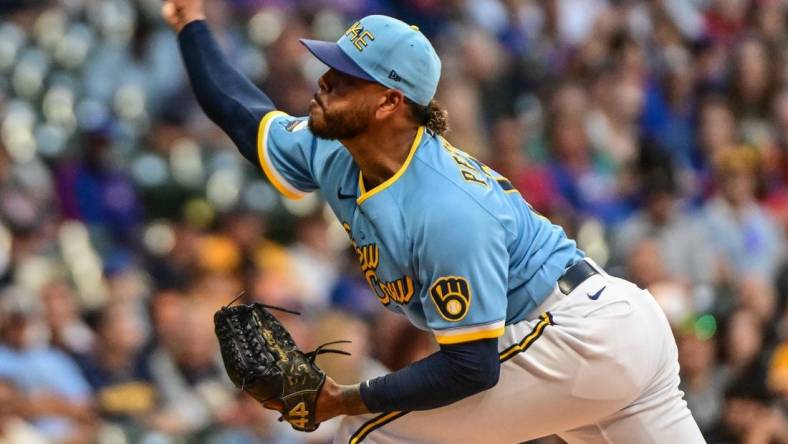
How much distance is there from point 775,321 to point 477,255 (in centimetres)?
536

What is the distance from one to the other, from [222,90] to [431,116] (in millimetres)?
938

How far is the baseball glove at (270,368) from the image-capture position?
4617 millimetres

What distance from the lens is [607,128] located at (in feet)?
38.5

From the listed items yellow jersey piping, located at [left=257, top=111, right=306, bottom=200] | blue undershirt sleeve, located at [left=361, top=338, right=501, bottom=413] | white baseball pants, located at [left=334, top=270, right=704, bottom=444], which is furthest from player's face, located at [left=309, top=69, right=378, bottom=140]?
white baseball pants, located at [left=334, top=270, right=704, bottom=444]

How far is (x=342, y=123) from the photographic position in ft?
14.7

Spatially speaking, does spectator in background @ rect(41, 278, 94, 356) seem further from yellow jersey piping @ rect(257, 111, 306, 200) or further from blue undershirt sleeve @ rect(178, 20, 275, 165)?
yellow jersey piping @ rect(257, 111, 306, 200)

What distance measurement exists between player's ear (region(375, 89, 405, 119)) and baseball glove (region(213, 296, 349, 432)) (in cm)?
82

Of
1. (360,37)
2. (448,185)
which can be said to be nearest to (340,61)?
(360,37)

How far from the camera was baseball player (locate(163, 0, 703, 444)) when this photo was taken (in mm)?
4422

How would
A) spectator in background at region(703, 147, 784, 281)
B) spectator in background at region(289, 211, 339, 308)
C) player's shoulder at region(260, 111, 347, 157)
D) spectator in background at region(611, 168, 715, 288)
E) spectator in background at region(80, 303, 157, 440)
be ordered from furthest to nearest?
spectator in background at region(703, 147, 784, 281) → spectator in background at region(611, 168, 715, 288) → spectator in background at region(289, 211, 339, 308) → spectator in background at region(80, 303, 157, 440) → player's shoulder at region(260, 111, 347, 157)

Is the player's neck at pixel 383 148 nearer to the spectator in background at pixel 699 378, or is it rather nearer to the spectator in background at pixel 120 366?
the spectator in background at pixel 120 366

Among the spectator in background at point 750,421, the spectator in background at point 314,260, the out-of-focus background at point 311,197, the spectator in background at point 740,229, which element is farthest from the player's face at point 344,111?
the spectator in background at point 740,229

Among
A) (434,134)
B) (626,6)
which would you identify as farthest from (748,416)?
(626,6)

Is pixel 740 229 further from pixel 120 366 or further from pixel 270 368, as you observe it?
pixel 270 368
